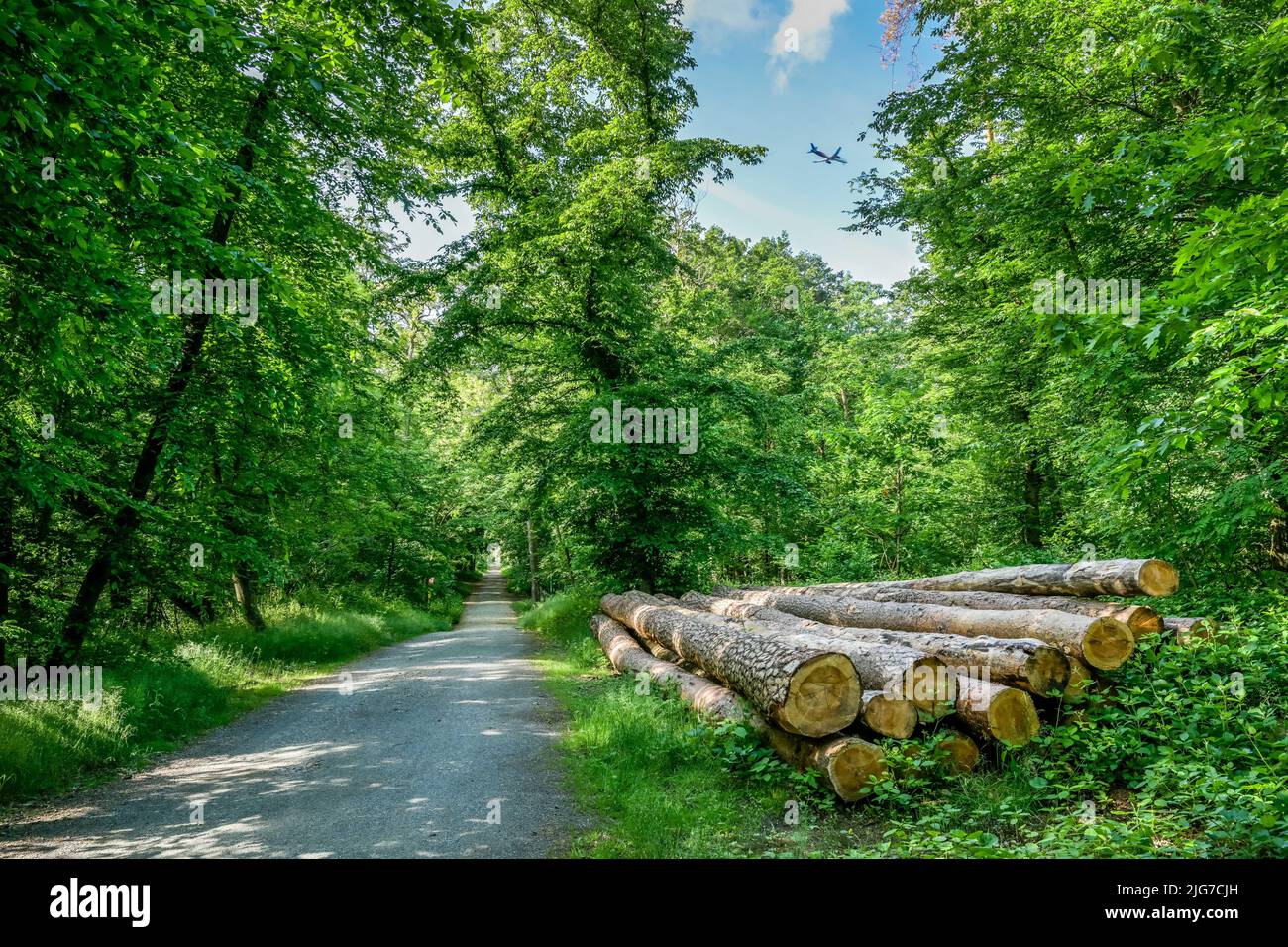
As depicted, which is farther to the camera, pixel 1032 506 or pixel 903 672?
pixel 1032 506

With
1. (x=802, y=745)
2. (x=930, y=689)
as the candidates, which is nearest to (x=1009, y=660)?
(x=930, y=689)

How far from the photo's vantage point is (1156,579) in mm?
6051

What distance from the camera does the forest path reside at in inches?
Result: 165

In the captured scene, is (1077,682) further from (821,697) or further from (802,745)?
(802,745)

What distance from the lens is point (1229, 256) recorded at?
445 centimetres

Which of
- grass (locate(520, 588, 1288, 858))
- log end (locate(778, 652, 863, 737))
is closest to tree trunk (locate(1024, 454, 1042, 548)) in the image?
grass (locate(520, 588, 1288, 858))

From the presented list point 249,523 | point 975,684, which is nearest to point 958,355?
point 975,684

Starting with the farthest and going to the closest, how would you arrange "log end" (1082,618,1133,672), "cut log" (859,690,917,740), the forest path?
"log end" (1082,618,1133,672)
"cut log" (859,690,917,740)
the forest path

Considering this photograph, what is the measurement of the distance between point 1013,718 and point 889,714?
0.97 metres

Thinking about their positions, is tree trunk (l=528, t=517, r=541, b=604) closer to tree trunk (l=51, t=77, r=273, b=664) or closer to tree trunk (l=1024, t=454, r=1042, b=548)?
tree trunk (l=1024, t=454, r=1042, b=548)

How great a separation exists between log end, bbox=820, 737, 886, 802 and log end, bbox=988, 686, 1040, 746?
0.95 meters

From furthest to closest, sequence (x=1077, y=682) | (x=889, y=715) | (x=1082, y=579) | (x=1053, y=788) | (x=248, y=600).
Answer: (x=248, y=600) < (x=1082, y=579) < (x=1077, y=682) < (x=889, y=715) < (x=1053, y=788)

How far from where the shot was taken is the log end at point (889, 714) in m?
4.70

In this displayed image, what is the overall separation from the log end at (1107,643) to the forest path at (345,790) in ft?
15.8
